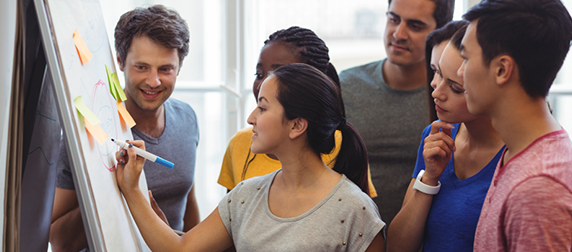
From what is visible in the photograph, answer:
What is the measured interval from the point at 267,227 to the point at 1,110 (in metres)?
0.68

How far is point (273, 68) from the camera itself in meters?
1.56

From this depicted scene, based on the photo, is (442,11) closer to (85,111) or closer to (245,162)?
(245,162)

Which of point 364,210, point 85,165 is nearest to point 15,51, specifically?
point 85,165

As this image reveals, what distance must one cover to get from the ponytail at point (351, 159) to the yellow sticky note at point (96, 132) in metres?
0.67

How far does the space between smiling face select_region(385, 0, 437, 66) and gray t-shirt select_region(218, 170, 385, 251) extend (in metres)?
0.89

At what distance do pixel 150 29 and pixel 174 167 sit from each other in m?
0.51

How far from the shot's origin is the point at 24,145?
103 cm

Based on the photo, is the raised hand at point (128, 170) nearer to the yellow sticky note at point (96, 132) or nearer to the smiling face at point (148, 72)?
the yellow sticky note at point (96, 132)

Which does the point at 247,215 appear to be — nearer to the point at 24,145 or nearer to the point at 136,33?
the point at 24,145

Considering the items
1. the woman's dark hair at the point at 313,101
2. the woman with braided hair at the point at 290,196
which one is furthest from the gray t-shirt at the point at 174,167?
the woman's dark hair at the point at 313,101

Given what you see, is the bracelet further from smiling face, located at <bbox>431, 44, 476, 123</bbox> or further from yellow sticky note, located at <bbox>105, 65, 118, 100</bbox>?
yellow sticky note, located at <bbox>105, 65, 118, 100</bbox>

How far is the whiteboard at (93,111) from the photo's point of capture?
0.93m

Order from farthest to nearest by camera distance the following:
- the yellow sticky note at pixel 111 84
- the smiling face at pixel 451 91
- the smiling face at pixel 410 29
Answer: the smiling face at pixel 410 29, the yellow sticky note at pixel 111 84, the smiling face at pixel 451 91

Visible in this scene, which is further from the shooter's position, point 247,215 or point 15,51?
point 247,215
